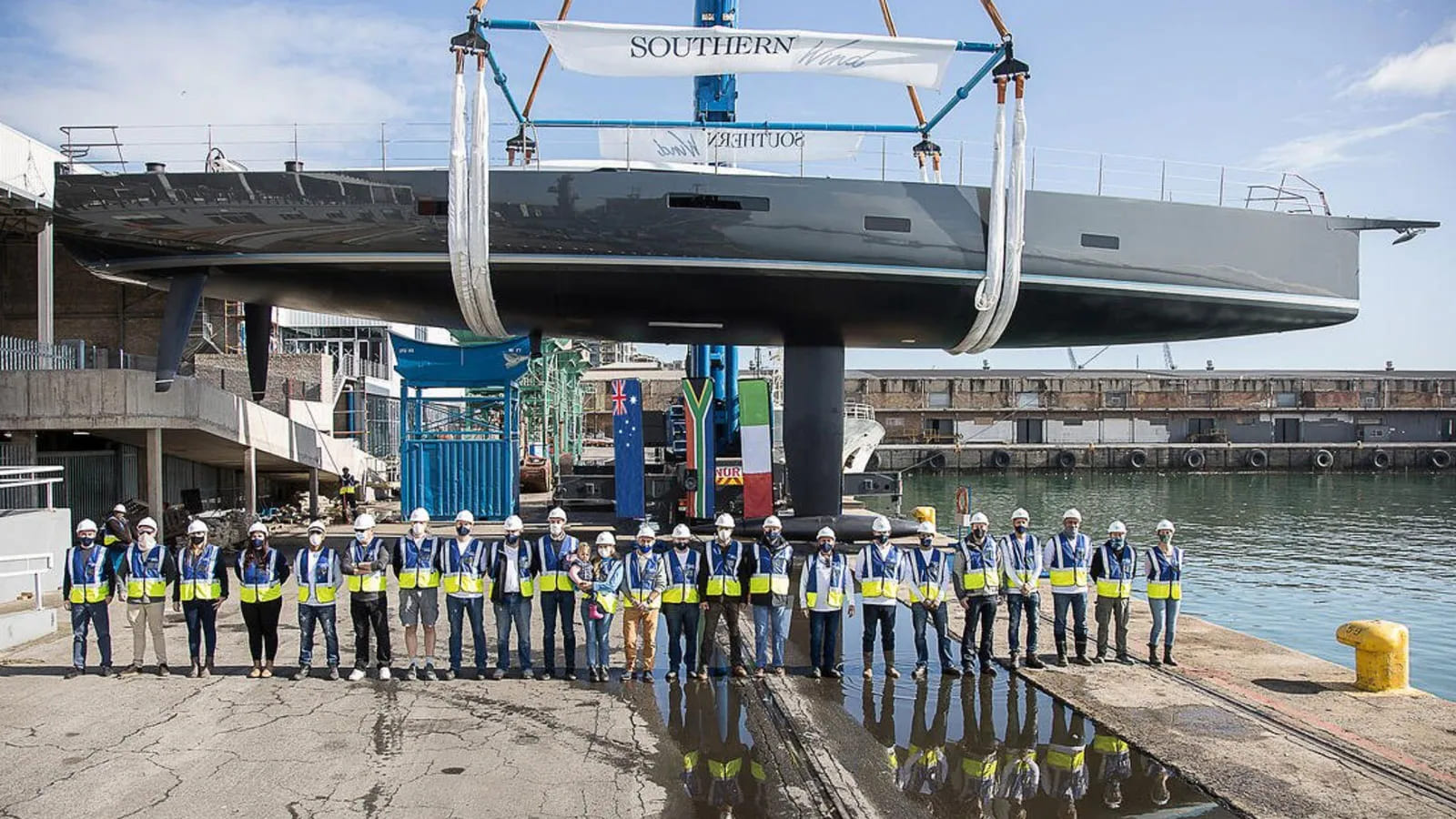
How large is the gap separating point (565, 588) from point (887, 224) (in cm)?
687

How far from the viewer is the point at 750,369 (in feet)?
108

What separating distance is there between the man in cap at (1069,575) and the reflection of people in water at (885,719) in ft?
5.56

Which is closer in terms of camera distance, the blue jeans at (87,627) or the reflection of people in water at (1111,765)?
the reflection of people in water at (1111,765)

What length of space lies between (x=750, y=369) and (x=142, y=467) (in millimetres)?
18313

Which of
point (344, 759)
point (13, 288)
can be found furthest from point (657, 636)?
point (13, 288)

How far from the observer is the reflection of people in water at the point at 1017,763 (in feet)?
19.4

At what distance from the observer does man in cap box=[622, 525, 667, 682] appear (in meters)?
8.52

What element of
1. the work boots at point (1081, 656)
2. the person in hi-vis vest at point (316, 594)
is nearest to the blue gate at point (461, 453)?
the person in hi-vis vest at point (316, 594)

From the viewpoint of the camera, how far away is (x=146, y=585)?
345 inches

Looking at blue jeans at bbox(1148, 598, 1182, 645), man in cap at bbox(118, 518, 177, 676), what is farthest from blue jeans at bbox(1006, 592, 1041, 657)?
man in cap at bbox(118, 518, 177, 676)

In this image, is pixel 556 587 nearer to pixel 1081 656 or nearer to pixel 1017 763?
pixel 1017 763

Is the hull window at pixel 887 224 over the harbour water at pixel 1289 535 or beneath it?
over

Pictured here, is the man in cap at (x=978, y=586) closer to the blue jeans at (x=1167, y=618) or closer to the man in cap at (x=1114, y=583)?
the man in cap at (x=1114, y=583)

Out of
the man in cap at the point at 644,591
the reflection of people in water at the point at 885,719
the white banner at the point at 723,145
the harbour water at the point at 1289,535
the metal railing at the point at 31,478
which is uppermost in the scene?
the white banner at the point at 723,145
